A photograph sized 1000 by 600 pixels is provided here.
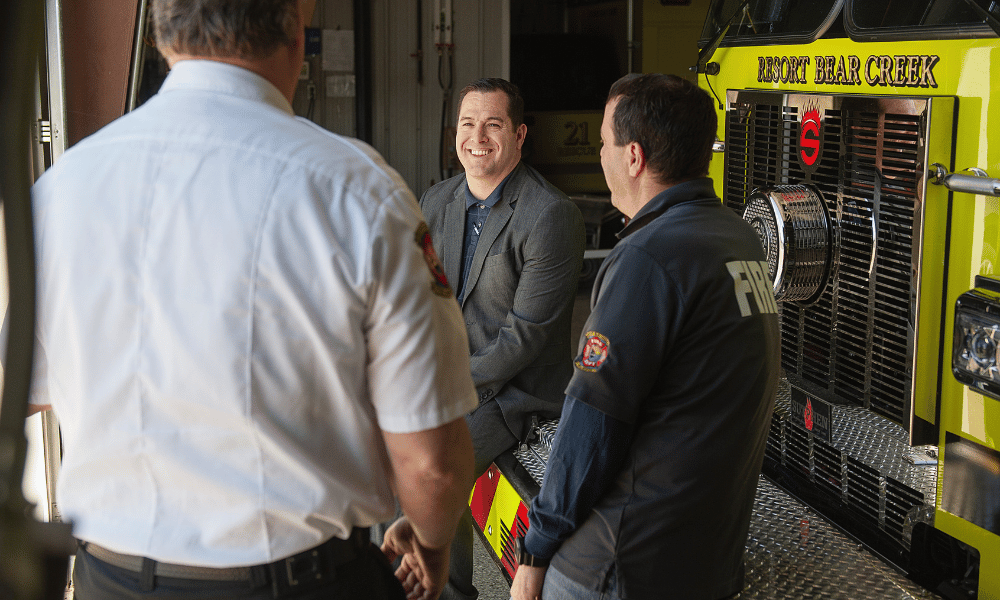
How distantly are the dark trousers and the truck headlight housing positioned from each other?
138cm

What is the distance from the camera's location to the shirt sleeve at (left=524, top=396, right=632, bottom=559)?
1807 millimetres

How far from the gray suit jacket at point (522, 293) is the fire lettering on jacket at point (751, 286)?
109 cm

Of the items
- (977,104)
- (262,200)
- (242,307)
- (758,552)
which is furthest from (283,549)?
(977,104)

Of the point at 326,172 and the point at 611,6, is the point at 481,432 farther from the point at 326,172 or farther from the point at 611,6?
the point at 611,6

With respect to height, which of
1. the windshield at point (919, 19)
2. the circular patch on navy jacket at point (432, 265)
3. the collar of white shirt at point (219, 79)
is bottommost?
the circular patch on navy jacket at point (432, 265)

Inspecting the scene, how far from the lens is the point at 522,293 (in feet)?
9.78

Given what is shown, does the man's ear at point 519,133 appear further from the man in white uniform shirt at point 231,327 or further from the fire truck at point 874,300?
the man in white uniform shirt at point 231,327

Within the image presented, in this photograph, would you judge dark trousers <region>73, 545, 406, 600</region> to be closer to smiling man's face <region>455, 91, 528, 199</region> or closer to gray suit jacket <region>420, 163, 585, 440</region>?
gray suit jacket <region>420, 163, 585, 440</region>

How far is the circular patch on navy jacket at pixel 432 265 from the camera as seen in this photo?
4.52 feet

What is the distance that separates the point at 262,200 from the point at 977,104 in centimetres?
167

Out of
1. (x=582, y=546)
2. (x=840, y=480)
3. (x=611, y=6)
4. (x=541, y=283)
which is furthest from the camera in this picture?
(x=611, y=6)

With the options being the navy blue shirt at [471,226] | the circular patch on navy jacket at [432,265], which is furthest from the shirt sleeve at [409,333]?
the navy blue shirt at [471,226]

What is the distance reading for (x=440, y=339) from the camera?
4.50 ft

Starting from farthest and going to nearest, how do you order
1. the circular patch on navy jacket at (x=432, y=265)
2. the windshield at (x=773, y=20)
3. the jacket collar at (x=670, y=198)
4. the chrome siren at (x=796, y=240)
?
the windshield at (x=773, y=20) < the chrome siren at (x=796, y=240) < the jacket collar at (x=670, y=198) < the circular patch on navy jacket at (x=432, y=265)
